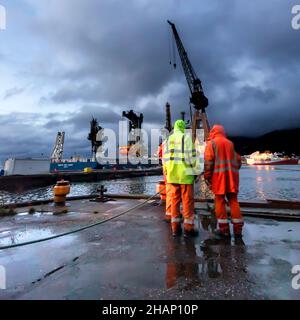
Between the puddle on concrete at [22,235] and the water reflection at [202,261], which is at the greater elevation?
the water reflection at [202,261]

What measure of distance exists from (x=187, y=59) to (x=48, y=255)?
6703 centimetres

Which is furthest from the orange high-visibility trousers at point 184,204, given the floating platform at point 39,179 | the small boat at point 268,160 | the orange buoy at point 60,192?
the small boat at point 268,160

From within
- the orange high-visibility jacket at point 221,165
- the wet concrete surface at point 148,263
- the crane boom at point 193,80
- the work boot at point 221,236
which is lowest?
the wet concrete surface at point 148,263

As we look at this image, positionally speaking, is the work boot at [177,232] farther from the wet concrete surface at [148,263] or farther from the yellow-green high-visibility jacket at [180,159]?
the yellow-green high-visibility jacket at [180,159]

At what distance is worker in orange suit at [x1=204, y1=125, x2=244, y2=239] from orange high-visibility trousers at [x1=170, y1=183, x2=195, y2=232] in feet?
1.34

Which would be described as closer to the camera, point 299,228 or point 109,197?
point 299,228

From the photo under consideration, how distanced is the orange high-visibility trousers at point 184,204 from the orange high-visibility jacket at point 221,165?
0.42 meters

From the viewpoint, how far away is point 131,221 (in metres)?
5.95

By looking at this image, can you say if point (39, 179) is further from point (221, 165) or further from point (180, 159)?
point (221, 165)

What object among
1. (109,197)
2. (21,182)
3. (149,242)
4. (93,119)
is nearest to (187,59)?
(93,119)

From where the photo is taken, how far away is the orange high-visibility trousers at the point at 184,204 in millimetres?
4645

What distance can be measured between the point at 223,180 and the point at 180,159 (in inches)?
32.4

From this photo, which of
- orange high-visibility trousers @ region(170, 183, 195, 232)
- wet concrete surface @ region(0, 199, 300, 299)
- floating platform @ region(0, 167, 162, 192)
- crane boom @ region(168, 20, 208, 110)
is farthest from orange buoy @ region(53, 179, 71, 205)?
crane boom @ region(168, 20, 208, 110)
